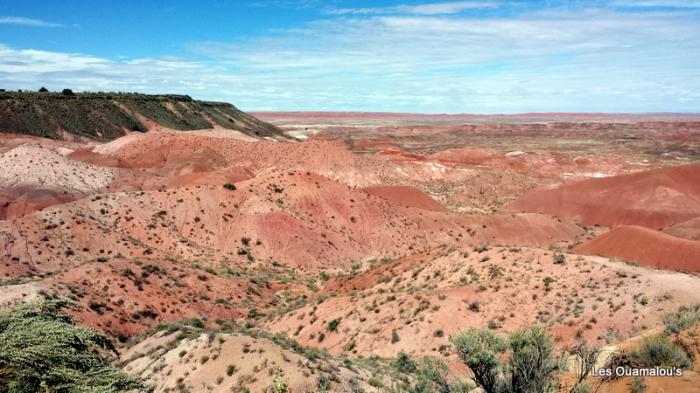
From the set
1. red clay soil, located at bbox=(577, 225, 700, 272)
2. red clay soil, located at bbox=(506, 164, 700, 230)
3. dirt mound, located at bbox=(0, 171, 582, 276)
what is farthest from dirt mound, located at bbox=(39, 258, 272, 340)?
red clay soil, located at bbox=(506, 164, 700, 230)

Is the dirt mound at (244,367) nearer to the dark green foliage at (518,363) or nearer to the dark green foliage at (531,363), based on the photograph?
the dark green foliage at (518,363)

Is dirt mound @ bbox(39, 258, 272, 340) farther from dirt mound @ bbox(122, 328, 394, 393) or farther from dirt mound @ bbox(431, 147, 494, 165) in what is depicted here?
dirt mound @ bbox(431, 147, 494, 165)

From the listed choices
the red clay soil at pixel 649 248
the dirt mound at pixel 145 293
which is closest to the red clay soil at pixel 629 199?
the red clay soil at pixel 649 248

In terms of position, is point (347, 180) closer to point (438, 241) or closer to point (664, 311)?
point (438, 241)

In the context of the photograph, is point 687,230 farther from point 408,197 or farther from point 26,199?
point 26,199

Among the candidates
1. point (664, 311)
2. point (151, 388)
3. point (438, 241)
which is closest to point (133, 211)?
point (438, 241)

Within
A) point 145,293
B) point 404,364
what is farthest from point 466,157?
point 404,364

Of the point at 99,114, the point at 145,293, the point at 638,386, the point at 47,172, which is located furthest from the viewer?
the point at 99,114
